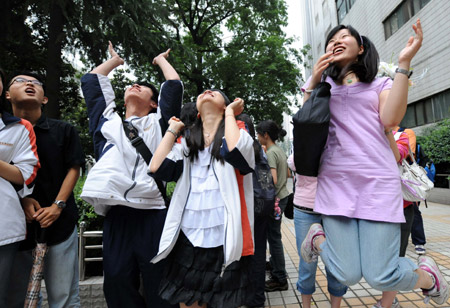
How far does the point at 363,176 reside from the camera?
166 centimetres

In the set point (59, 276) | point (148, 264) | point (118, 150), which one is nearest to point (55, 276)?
point (59, 276)

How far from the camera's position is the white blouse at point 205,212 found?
1.70 m

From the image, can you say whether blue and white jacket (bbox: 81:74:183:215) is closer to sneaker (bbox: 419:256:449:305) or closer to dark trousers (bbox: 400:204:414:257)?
sneaker (bbox: 419:256:449:305)

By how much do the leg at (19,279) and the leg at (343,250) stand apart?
2.08 meters

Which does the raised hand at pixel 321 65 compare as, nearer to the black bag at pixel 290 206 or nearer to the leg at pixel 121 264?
the leg at pixel 121 264

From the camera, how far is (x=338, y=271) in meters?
1.68

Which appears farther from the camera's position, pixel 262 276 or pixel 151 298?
pixel 262 276

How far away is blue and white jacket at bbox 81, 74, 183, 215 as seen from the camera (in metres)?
1.80

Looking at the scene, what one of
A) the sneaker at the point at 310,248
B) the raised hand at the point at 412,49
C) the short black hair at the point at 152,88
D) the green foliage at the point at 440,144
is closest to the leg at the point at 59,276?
the short black hair at the point at 152,88

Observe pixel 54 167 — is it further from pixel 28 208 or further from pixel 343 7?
pixel 343 7

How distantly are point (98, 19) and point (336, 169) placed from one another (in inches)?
251

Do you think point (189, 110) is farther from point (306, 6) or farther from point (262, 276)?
point (306, 6)

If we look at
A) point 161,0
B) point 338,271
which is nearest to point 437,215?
point 338,271

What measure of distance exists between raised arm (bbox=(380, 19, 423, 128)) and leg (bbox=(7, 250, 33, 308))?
8.52ft
